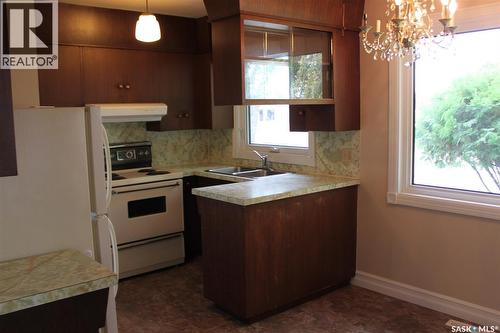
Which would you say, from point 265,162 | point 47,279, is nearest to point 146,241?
point 265,162

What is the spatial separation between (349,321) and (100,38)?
10.2 feet

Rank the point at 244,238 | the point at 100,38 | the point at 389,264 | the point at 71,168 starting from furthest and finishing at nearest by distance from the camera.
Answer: the point at 100,38
the point at 389,264
the point at 244,238
the point at 71,168

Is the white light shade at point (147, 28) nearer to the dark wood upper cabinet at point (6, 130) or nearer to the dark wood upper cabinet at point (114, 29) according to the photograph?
the dark wood upper cabinet at point (114, 29)

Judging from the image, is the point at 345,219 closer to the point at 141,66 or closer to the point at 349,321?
the point at 349,321

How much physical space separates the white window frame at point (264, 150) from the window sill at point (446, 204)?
0.84 metres

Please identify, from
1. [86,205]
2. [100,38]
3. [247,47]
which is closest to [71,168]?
[86,205]

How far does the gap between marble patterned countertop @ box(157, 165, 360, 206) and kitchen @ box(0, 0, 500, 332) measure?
0.01 metres

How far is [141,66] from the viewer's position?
4438 mm

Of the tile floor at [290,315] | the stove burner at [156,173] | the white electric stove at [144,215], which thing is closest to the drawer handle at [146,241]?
Result: the white electric stove at [144,215]

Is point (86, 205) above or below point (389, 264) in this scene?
above

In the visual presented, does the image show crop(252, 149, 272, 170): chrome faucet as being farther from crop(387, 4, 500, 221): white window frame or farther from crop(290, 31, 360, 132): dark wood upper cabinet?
crop(387, 4, 500, 221): white window frame

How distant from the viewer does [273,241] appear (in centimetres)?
322

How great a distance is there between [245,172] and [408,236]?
64.1 inches

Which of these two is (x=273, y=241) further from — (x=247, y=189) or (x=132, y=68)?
(x=132, y=68)
